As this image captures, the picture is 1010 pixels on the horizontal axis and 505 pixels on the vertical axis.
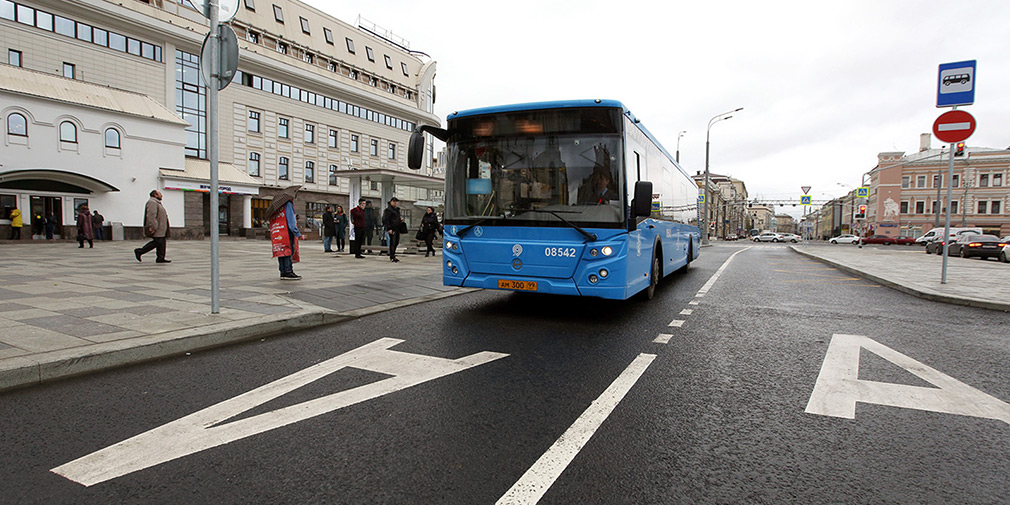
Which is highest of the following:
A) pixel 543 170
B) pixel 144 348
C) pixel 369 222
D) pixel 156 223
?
pixel 543 170

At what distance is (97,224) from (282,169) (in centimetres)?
1908

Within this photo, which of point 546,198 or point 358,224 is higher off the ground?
point 546,198

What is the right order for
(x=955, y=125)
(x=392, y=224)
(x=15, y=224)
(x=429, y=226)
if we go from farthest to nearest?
(x=15, y=224)
(x=429, y=226)
(x=392, y=224)
(x=955, y=125)

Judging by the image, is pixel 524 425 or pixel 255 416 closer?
pixel 524 425

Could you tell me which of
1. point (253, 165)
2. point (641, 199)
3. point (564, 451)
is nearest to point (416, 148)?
point (641, 199)

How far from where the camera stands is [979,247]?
2556 centimetres

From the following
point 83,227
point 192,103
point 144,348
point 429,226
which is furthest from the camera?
point 192,103

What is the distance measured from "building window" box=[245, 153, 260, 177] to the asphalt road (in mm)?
39940

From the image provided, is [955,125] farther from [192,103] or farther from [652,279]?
[192,103]

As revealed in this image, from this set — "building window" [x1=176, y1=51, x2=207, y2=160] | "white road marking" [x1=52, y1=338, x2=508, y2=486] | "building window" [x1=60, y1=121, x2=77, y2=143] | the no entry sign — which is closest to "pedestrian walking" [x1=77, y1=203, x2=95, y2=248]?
"building window" [x1=60, y1=121, x2=77, y2=143]

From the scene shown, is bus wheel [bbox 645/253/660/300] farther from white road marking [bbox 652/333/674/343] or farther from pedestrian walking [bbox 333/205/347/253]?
pedestrian walking [bbox 333/205/347/253]

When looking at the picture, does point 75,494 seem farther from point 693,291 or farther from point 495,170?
point 693,291

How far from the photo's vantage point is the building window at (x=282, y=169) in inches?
1703

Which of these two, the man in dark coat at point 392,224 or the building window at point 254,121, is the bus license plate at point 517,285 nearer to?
the man in dark coat at point 392,224
